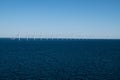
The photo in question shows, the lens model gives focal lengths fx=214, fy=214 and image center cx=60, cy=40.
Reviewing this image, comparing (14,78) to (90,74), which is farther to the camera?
(90,74)

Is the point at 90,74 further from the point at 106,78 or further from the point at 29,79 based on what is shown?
the point at 29,79

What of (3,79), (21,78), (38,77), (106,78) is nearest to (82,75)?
(106,78)

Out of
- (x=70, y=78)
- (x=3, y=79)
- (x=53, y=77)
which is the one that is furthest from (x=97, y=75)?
(x=3, y=79)

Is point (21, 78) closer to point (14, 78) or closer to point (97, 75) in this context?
point (14, 78)

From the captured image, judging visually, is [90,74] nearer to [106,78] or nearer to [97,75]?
[97,75]

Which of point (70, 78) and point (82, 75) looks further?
point (82, 75)

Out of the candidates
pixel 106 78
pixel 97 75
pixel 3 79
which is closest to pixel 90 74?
pixel 97 75

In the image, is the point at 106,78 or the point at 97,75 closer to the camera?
the point at 106,78

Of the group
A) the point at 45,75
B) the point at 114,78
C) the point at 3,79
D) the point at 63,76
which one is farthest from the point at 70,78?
the point at 3,79
